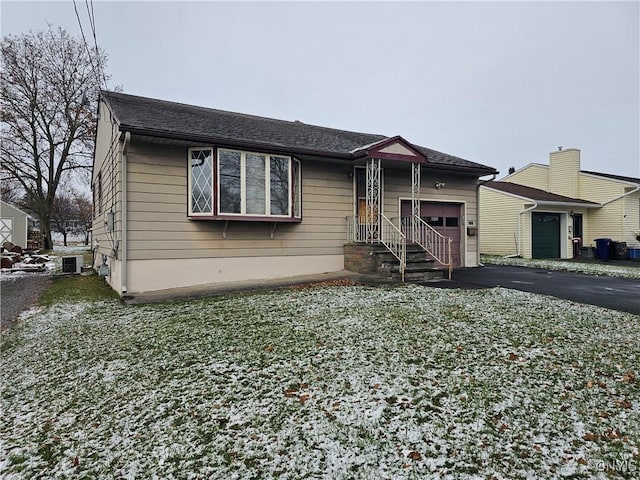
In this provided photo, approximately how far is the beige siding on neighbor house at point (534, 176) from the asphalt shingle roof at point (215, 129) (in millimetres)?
11902

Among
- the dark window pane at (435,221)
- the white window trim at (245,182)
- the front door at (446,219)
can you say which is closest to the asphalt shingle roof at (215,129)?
the white window trim at (245,182)

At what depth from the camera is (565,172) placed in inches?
752

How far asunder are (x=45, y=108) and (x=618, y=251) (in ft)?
103

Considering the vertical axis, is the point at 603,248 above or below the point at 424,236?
below

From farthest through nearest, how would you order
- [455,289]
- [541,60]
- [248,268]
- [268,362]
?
1. [541,60]
2. [248,268]
3. [455,289]
4. [268,362]

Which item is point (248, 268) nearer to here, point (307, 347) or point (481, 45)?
point (307, 347)

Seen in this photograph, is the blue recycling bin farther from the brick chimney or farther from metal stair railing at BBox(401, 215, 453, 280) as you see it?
metal stair railing at BBox(401, 215, 453, 280)

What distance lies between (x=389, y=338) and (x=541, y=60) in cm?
1585

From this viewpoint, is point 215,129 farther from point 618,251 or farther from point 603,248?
point 618,251

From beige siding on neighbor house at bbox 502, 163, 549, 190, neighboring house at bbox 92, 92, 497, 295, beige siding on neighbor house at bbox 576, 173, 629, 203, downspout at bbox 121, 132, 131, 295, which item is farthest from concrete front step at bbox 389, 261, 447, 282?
beige siding on neighbor house at bbox 502, 163, 549, 190

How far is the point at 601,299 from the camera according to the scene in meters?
6.24

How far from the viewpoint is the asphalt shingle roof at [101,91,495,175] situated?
705cm

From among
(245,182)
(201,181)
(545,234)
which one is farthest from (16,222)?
(545,234)

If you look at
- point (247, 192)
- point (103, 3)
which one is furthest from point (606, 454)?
point (103, 3)
